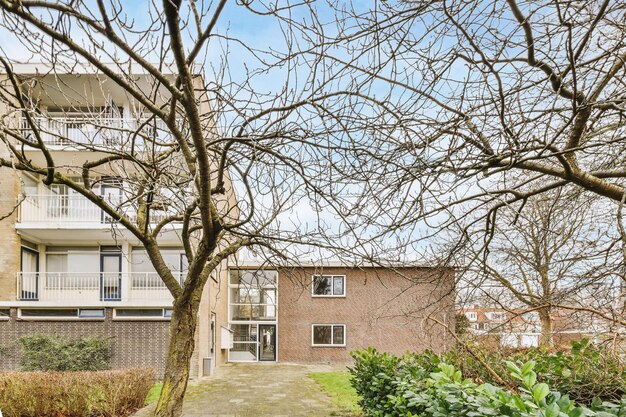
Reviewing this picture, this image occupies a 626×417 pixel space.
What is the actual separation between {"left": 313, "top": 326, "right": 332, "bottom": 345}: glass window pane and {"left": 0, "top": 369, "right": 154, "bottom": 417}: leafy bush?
44.5 feet

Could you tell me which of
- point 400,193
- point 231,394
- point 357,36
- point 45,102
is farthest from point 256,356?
point 357,36

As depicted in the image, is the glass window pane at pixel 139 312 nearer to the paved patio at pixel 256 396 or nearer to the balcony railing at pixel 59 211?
the paved patio at pixel 256 396

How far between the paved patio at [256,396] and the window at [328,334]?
4.65 m

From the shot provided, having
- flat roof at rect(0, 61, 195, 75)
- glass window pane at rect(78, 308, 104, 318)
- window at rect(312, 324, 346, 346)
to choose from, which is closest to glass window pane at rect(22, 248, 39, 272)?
glass window pane at rect(78, 308, 104, 318)

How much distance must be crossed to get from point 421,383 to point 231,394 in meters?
8.45

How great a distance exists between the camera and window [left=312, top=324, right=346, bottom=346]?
21766 millimetres

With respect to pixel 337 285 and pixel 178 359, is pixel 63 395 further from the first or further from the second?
pixel 337 285

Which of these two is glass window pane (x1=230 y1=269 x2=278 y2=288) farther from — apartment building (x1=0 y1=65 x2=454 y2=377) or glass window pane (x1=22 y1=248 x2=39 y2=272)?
glass window pane (x1=22 y1=248 x2=39 y2=272)

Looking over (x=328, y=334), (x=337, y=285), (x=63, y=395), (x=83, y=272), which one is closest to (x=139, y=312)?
(x=83, y=272)

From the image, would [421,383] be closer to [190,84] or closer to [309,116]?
[309,116]

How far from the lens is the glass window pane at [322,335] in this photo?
71.5ft

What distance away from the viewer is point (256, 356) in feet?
71.3

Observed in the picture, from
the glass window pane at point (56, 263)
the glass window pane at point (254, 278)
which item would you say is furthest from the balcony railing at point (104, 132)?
the glass window pane at point (56, 263)

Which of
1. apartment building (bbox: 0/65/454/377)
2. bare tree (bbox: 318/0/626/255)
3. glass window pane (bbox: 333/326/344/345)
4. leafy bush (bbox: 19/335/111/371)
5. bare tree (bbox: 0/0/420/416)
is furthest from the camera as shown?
glass window pane (bbox: 333/326/344/345)
